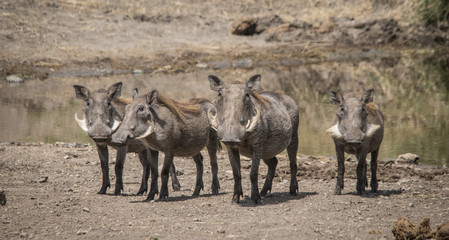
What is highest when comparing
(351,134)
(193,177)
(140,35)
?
(140,35)

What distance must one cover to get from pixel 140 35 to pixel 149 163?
23.5 meters

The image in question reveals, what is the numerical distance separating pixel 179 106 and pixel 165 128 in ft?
1.54

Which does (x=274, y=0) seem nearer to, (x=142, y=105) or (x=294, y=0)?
(x=294, y=0)

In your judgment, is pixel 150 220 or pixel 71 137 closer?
pixel 150 220

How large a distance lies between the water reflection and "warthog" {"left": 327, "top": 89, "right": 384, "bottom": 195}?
395 cm

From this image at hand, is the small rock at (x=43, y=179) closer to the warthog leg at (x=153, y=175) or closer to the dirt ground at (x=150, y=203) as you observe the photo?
the dirt ground at (x=150, y=203)

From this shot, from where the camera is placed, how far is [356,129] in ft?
27.8

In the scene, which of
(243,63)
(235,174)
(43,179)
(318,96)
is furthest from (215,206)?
(243,63)

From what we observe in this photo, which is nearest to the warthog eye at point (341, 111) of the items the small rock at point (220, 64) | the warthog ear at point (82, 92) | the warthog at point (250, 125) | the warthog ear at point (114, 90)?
the warthog at point (250, 125)

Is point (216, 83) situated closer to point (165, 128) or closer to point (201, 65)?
point (165, 128)

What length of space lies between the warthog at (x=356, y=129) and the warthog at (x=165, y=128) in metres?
1.63

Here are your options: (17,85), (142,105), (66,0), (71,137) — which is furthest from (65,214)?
(66,0)

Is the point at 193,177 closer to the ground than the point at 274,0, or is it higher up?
closer to the ground

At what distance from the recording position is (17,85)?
25.5m
